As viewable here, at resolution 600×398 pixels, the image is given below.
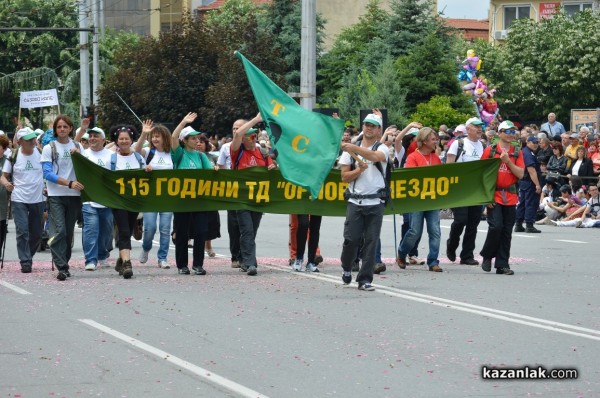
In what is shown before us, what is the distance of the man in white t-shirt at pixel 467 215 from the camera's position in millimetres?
17500

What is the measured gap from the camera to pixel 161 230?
55.5 feet

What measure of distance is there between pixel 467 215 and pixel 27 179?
18.3ft

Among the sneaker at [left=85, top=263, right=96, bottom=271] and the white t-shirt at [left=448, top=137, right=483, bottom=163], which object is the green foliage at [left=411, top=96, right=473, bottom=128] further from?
the sneaker at [left=85, top=263, right=96, bottom=271]

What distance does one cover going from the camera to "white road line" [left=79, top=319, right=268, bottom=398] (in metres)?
8.74

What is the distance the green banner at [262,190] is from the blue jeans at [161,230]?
403 mm

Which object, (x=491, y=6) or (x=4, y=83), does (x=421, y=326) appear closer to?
(x=4, y=83)

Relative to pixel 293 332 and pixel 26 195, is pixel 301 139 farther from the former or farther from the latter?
pixel 293 332

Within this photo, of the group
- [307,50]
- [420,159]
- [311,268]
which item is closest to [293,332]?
[311,268]

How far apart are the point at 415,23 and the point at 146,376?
51158mm

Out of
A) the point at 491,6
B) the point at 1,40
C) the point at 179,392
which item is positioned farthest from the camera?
the point at 491,6

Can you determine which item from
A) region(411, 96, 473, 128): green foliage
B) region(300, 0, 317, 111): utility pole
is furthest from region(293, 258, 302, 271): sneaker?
region(411, 96, 473, 128): green foliage

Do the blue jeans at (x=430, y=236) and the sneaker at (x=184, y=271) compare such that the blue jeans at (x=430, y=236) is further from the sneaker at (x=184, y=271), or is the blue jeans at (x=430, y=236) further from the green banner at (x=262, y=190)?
the sneaker at (x=184, y=271)

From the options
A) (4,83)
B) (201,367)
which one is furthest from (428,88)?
Answer: (201,367)

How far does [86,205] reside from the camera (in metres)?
16.4
